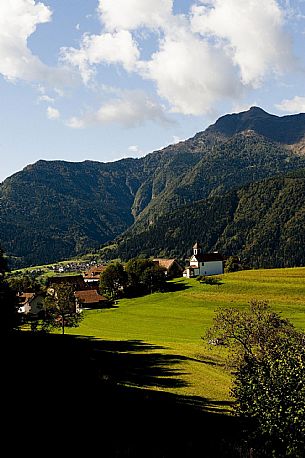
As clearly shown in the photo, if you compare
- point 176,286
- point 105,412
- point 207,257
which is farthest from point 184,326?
point 207,257

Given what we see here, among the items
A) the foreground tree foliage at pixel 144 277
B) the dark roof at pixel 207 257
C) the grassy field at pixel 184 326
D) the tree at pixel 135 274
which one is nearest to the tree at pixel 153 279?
the foreground tree foliage at pixel 144 277

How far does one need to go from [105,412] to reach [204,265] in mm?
146516

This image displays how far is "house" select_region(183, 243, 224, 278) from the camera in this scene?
166125 mm

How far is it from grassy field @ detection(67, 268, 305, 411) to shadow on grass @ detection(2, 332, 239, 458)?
6.98ft

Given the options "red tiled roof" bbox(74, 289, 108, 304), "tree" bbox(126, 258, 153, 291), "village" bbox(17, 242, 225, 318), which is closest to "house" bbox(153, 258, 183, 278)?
"village" bbox(17, 242, 225, 318)

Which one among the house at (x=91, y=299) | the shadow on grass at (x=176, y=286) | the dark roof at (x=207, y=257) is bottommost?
the house at (x=91, y=299)

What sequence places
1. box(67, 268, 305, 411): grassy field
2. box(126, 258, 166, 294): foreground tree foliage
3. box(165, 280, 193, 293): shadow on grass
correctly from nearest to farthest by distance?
box(67, 268, 305, 411): grassy field, box(165, 280, 193, 293): shadow on grass, box(126, 258, 166, 294): foreground tree foliage

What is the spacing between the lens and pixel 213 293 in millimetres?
124375

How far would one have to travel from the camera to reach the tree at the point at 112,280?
13825 centimetres

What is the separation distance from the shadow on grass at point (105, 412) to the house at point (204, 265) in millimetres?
126336

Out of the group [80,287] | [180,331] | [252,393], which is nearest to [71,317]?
[180,331]

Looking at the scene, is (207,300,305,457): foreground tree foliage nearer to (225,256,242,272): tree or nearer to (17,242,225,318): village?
(17,242,225,318): village

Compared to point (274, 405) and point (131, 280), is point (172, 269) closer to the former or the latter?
point (131, 280)

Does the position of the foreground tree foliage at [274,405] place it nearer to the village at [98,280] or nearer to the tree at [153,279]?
the village at [98,280]
